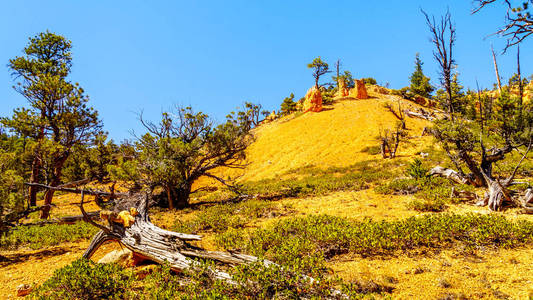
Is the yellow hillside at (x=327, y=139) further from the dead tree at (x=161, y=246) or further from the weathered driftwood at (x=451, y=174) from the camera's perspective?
the dead tree at (x=161, y=246)

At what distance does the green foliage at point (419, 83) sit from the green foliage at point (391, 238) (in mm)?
55701

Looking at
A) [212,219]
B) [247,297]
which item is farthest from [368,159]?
[247,297]

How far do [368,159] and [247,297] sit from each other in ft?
71.7

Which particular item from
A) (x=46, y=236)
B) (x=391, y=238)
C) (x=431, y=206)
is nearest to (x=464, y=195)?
(x=431, y=206)

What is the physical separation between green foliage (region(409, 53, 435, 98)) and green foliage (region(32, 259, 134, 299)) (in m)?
61.4

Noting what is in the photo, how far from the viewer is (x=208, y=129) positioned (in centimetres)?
1453

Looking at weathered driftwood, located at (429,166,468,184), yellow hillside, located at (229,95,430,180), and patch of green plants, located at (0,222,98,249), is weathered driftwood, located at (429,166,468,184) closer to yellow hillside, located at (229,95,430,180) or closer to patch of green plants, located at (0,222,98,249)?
yellow hillside, located at (229,95,430,180)

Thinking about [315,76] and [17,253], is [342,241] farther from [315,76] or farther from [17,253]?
[315,76]

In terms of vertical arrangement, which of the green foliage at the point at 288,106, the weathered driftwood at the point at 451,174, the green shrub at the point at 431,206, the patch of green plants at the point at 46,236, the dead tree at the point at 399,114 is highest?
the green foliage at the point at 288,106

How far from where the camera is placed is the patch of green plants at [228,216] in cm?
883

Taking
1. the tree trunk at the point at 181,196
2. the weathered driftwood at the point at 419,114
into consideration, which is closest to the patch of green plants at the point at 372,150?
the weathered driftwood at the point at 419,114

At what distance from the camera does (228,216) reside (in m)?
10.1

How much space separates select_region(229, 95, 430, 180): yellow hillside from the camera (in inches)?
1025

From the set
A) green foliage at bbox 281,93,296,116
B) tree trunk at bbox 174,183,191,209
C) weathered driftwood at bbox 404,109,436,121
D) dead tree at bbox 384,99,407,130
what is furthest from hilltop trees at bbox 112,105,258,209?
green foliage at bbox 281,93,296,116
